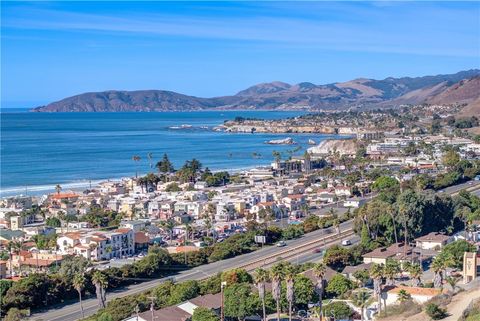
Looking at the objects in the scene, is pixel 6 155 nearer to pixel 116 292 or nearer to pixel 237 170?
pixel 237 170

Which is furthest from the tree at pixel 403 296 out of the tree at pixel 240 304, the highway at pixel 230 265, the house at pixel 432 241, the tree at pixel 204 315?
the house at pixel 432 241

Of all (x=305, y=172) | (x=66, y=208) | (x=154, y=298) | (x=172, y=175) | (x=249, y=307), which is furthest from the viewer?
(x=305, y=172)

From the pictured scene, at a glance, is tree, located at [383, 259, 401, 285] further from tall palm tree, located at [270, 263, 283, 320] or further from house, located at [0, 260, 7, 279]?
house, located at [0, 260, 7, 279]

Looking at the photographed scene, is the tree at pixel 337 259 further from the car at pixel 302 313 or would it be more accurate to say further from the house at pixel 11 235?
the house at pixel 11 235

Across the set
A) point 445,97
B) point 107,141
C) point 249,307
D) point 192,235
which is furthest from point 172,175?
point 445,97

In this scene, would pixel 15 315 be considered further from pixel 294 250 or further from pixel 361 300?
pixel 294 250
